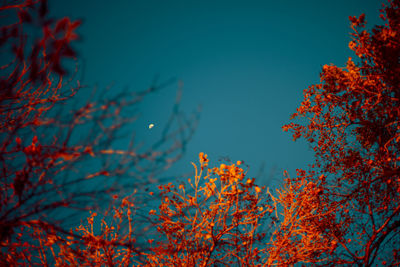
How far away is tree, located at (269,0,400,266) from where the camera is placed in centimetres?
496

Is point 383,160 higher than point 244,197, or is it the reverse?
point 383,160

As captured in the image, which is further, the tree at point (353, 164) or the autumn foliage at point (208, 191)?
the tree at point (353, 164)

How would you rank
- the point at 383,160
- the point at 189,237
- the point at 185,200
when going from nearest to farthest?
the point at 185,200, the point at 189,237, the point at 383,160

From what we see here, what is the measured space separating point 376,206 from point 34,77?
9.23 metres

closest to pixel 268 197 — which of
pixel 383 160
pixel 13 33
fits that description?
pixel 383 160

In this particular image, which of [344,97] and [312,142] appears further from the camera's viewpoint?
[312,142]

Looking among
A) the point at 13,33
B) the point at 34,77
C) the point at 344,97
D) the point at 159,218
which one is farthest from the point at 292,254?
the point at 13,33

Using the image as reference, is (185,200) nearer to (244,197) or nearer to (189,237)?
(189,237)

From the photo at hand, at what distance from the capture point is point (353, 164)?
6.42 m

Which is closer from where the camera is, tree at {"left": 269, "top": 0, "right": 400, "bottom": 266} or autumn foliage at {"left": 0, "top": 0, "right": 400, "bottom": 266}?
autumn foliage at {"left": 0, "top": 0, "right": 400, "bottom": 266}

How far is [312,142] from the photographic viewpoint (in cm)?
702

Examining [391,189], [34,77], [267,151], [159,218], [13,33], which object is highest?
[267,151]

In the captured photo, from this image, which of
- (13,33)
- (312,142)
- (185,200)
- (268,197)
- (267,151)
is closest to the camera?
(13,33)

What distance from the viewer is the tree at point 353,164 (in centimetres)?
496
